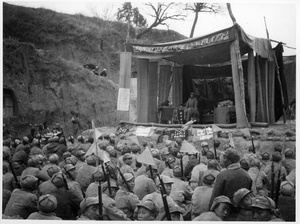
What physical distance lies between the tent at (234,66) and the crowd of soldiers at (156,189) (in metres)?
3.27

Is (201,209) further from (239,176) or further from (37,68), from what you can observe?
(37,68)

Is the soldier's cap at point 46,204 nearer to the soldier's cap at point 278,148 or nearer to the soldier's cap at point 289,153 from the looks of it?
the soldier's cap at point 289,153

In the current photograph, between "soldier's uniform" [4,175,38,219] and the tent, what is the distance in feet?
19.2

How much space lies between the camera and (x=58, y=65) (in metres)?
15.3

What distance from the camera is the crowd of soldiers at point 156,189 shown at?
4789 millimetres

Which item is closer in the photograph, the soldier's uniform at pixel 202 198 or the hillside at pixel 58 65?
the soldier's uniform at pixel 202 198

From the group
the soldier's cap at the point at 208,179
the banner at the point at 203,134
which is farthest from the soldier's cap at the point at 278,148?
the soldier's cap at the point at 208,179

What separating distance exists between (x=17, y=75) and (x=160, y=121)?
458cm

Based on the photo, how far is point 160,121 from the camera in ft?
40.5

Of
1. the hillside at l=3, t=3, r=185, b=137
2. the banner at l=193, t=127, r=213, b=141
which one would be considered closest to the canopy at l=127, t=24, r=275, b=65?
the hillside at l=3, t=3, r=185, b=137

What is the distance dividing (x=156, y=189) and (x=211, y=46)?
5727 millimetres

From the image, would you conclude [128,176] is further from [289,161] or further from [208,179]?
[289,161]

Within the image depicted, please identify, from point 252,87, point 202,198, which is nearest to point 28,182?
point 202,198

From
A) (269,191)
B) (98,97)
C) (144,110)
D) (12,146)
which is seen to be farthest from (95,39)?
(269,191)
